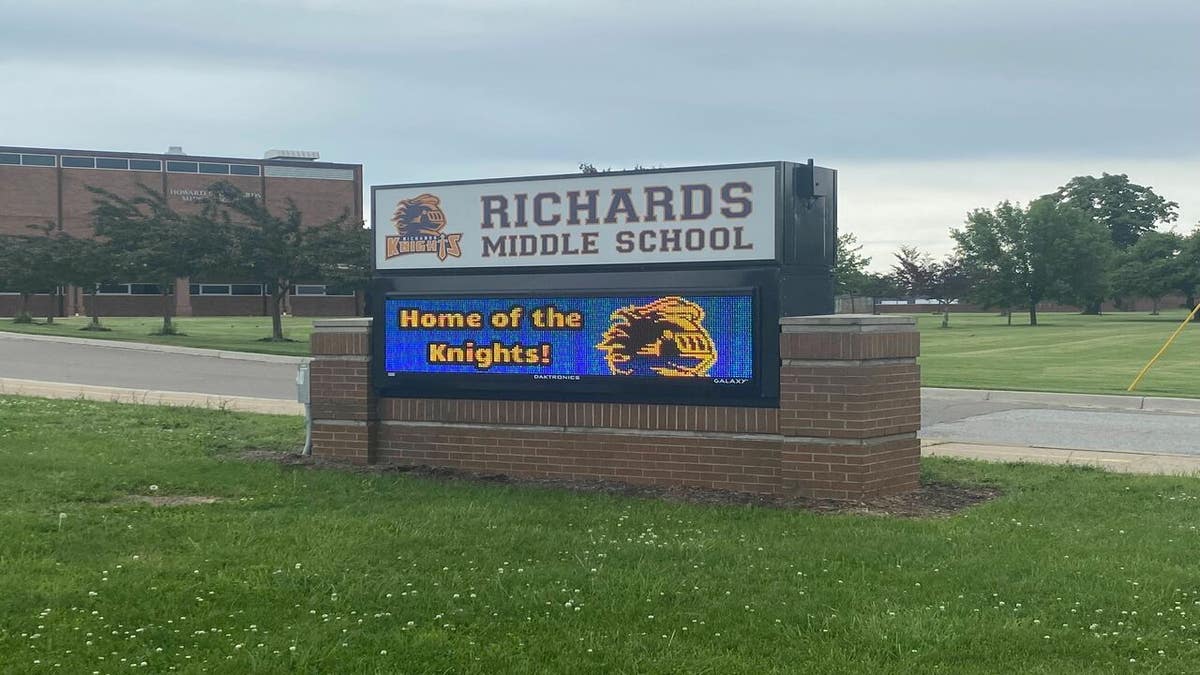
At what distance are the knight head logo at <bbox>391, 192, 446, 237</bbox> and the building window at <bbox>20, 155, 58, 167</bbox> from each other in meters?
64.7

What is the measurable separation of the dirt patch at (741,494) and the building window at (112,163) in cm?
6548

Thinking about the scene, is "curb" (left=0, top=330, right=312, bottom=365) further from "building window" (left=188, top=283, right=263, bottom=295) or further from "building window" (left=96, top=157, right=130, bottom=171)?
"building window" (left=96, top=157, right=130, bottom=171)

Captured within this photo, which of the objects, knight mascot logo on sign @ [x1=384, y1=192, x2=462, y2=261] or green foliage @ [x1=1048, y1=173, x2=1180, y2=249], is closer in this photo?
knight mascot logo on sign @ [x1=384, y1=192, x2=462, y2=261]

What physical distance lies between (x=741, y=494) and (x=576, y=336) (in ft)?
5.75

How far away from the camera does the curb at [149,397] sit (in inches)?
663

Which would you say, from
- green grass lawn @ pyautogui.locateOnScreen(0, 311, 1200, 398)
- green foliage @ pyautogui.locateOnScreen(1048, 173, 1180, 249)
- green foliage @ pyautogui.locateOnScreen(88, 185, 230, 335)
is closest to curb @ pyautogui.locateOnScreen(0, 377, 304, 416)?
green grass lawn @ pyautogui.locateOnScreen(0, 311, 1200, 398)

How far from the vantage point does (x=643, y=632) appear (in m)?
5.33

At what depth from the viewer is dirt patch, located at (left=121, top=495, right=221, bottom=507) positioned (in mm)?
8517

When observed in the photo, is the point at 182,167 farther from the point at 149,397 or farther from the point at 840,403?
the point at 840,403

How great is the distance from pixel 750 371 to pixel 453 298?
257cm

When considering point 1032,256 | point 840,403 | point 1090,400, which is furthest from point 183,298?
point 840,403

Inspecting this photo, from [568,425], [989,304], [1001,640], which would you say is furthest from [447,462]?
[989,304]

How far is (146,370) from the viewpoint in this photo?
24.3m

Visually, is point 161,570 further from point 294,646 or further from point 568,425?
point 568,425
